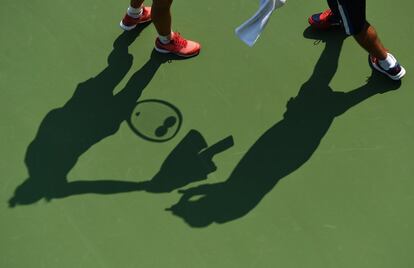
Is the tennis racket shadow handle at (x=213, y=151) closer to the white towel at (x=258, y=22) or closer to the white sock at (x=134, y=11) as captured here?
the white towel at (x=258, y=22)

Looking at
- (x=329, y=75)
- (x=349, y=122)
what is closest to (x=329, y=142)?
(x=349, y=122)

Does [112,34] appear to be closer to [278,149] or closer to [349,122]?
[278,149]

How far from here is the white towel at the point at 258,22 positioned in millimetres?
3459

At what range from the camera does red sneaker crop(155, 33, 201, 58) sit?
169 inches

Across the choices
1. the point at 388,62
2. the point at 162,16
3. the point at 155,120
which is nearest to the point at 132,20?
the point at 162,16

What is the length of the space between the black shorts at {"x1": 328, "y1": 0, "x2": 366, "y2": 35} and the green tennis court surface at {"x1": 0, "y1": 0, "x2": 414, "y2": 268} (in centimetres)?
57

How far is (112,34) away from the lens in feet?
14.6

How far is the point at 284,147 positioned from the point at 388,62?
1.00 meters

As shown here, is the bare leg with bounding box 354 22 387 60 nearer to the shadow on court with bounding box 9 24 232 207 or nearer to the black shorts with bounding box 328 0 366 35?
the black shorts with bounding box 328 0 366 35

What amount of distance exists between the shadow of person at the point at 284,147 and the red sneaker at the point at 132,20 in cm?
128

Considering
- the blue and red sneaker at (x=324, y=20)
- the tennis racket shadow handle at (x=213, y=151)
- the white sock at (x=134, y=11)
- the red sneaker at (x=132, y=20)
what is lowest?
the tennis racket shadow handle at (x=213, y=151)

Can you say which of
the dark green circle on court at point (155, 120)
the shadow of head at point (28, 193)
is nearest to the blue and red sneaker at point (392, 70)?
the dark green circle on court at point (155, 120)

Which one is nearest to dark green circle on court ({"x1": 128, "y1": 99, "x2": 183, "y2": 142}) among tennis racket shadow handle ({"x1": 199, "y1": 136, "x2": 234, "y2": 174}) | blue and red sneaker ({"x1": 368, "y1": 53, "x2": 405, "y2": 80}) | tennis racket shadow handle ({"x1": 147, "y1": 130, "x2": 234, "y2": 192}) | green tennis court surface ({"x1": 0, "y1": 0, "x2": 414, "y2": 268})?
green tennis court surface ({"x1": 0, "y1": 0, "x2": 414, "y2": 268})

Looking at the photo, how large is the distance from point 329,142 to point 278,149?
37cm
